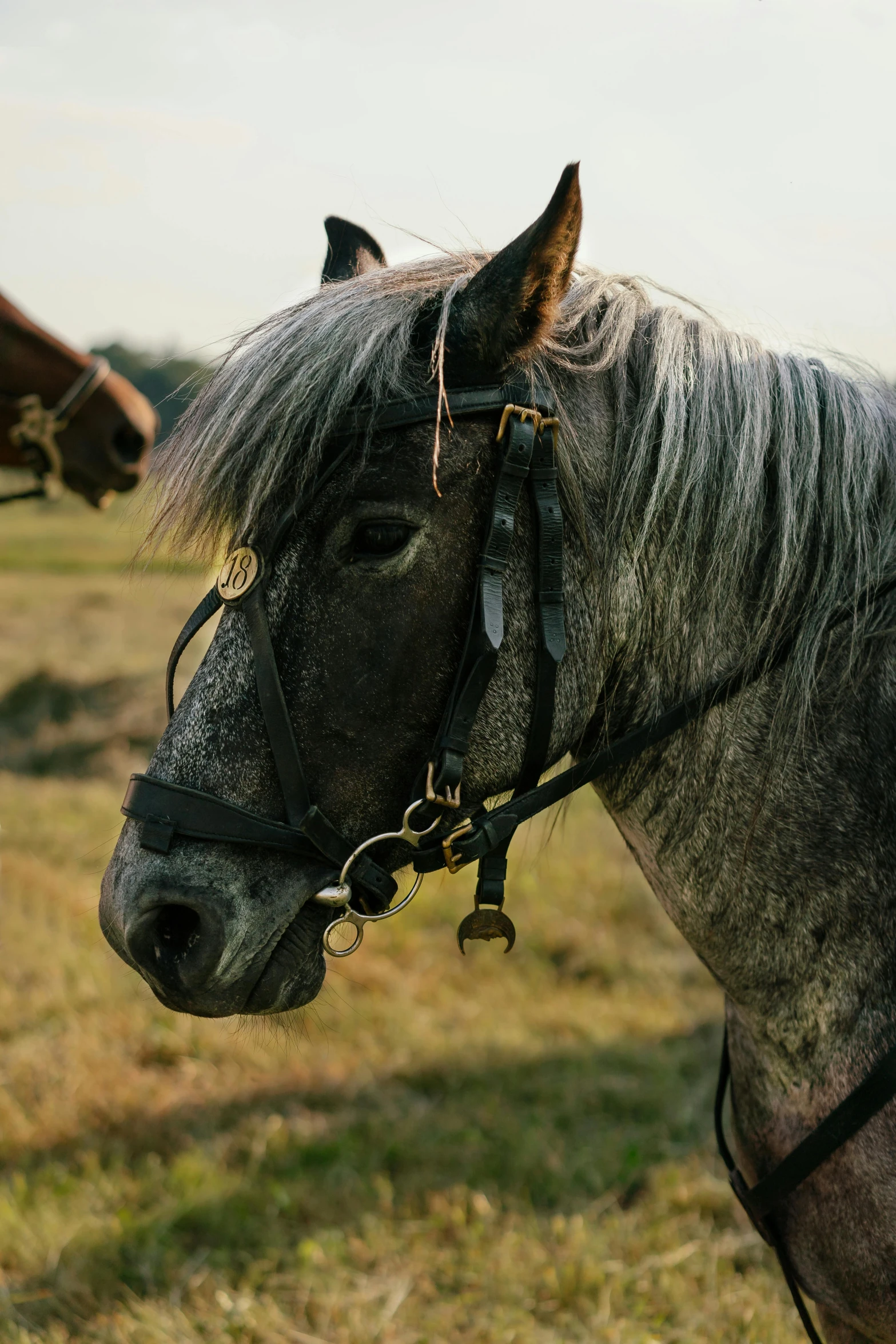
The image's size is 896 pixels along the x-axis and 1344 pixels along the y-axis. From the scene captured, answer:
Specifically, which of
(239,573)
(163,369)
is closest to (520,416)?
(239,573)

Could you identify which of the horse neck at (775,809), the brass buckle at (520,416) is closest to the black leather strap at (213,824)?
the horse neck at (775,809)

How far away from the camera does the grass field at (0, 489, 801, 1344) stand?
10.3 feet

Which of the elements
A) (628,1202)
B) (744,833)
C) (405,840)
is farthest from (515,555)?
(628,1202)

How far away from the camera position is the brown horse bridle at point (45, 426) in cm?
291

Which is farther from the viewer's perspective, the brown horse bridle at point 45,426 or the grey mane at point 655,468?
the brown horse bridle at point 45,426

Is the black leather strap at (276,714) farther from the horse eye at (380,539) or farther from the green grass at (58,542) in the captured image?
the green grass at (58,542)

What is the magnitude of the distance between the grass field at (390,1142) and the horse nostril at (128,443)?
0.23 m

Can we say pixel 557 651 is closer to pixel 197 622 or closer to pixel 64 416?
pixel 197 622

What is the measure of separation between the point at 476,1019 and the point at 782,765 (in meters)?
3.64

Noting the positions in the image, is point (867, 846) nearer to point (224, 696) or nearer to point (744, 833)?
point (744, 833)

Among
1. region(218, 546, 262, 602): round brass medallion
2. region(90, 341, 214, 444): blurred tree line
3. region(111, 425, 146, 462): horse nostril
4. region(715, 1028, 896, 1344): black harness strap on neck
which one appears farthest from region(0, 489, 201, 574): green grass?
region(715, 1028, 896, 1344): black harness strap on neck

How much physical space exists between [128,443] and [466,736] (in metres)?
1.82

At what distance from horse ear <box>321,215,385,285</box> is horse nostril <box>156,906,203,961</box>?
4.87ft

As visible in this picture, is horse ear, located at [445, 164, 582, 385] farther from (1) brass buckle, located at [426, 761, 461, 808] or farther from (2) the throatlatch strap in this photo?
(1) brass buckle, located at [426, 761, 461, 808]
